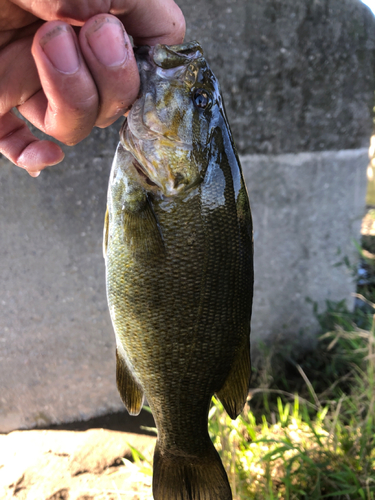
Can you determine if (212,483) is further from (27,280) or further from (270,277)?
(270,277)

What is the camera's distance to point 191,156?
1.24 metres

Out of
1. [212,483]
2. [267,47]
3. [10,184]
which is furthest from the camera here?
[267,47]

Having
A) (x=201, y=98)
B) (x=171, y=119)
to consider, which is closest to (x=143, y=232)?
(x=171, y=119)

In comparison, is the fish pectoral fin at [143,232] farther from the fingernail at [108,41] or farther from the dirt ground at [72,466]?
the dirt ground at [72,466]

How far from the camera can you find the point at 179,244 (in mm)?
1248

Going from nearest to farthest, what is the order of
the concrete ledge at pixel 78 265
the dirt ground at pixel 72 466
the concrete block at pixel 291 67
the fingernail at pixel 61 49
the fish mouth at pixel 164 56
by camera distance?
1. the fingernail at pixel 61 49
2. the fish mouth at pixel 164 56
3. the dirt ground at pixel 72 466
4. the concrete ledge at pixel 78 265
5. the concrete block at pixel 291 67

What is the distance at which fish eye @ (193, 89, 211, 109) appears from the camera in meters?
1.25

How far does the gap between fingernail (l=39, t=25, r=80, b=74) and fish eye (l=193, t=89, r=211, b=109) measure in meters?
0.41

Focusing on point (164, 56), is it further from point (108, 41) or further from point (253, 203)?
point (253, 203)

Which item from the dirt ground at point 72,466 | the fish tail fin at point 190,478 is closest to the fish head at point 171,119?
the fish tail fin at point 190,478

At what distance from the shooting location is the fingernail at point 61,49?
958 mm

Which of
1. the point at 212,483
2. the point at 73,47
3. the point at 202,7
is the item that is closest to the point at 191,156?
the point at 73,47

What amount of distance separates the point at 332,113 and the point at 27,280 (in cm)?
280

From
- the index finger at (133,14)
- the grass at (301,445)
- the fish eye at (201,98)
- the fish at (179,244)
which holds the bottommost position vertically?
the grass at (301,445)
